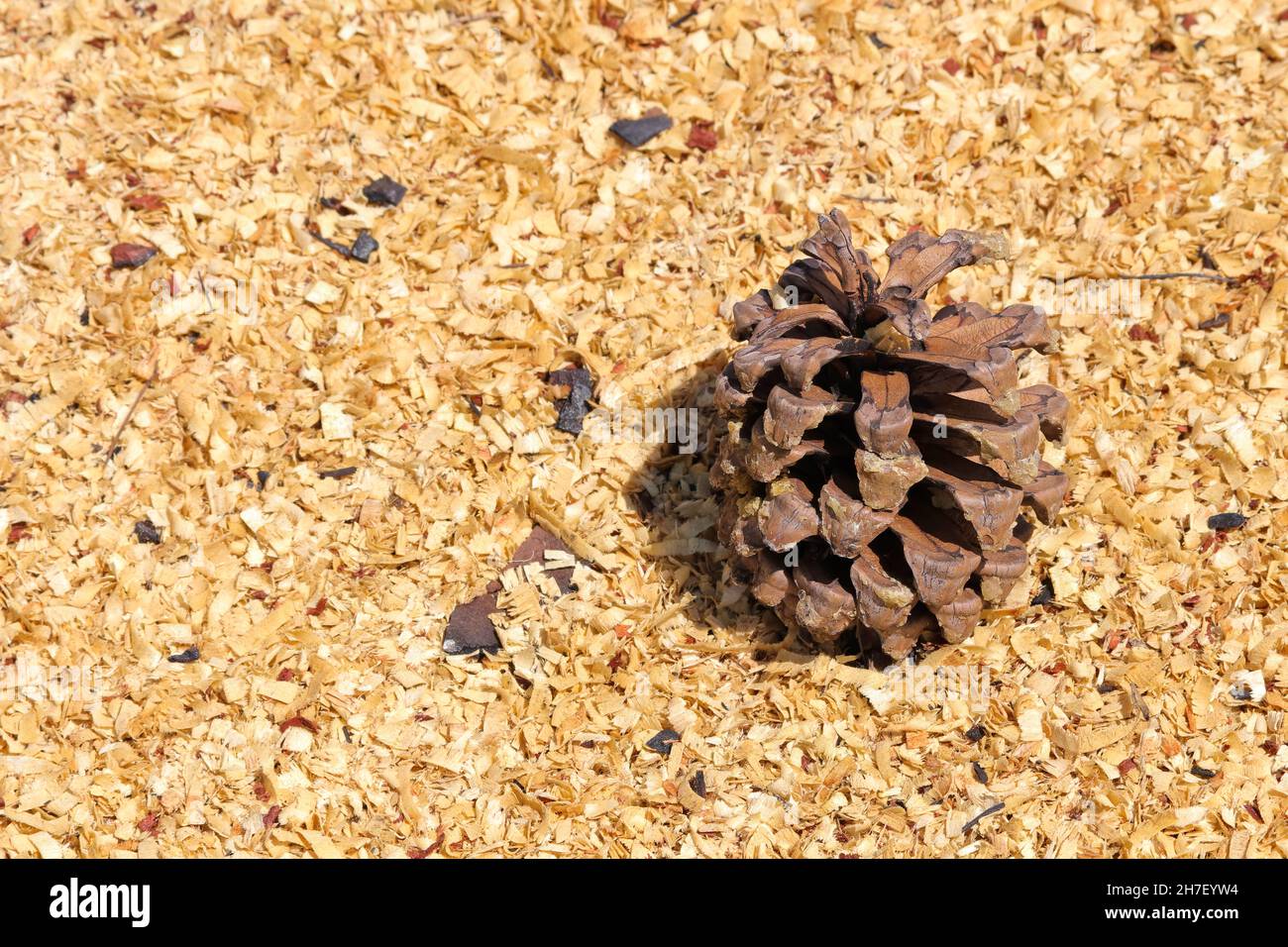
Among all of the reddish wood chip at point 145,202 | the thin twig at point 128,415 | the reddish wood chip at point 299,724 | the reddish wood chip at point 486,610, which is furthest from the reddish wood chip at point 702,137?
the reddish wood chip at point 299,724

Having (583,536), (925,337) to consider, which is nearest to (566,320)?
(583,536)

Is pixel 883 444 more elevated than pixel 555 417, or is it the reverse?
pixel 883 444

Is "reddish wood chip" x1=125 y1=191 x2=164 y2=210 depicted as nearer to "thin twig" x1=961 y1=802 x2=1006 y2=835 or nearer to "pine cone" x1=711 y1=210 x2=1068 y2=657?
"pine cone" x1=711 y1=210 x2=1068 y2=657

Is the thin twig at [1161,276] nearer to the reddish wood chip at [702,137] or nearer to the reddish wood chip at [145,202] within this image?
the reddish wood chip at [702,137]

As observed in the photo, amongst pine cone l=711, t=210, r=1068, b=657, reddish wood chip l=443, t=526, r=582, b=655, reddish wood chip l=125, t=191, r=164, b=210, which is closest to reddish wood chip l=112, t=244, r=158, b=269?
reddish wood chip l=125, t=191, r=164, b=210

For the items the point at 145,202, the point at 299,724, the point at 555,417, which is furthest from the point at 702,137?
the point at 299,724

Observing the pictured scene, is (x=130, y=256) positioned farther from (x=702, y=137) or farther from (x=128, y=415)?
(x=702, y=137)
